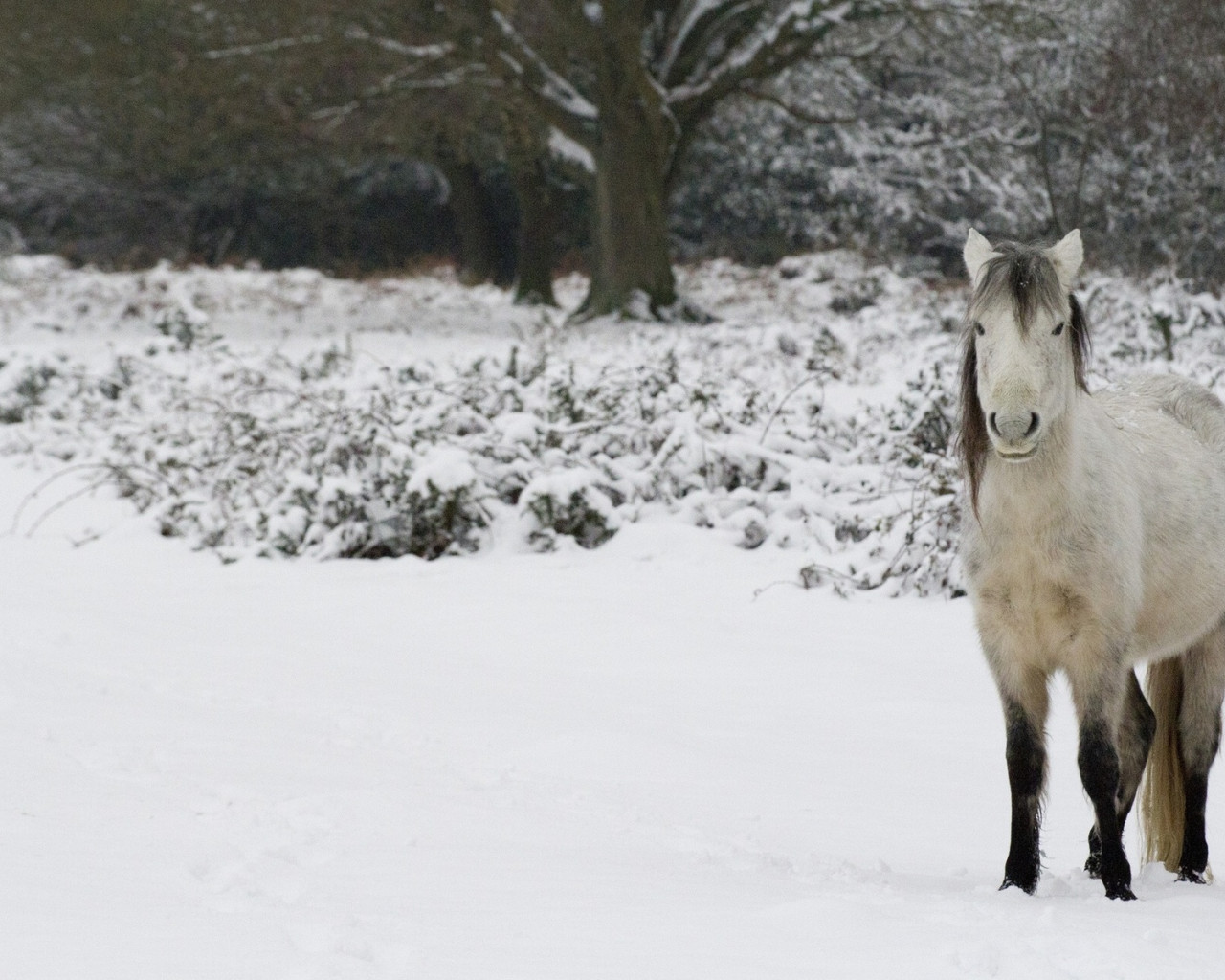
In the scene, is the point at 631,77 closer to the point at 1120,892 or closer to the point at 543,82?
the point at 543,82

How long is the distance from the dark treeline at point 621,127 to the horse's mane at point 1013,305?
474 inches

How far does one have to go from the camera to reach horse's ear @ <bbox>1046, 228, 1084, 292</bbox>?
12.8ft

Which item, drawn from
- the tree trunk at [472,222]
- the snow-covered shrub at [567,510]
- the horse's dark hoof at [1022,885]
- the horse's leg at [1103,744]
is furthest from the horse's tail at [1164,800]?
the tree trunk at [472,222]

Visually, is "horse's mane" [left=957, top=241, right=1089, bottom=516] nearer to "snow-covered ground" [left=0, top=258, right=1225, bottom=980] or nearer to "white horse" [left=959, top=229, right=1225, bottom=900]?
"white horse" [left=959, top=229, right=1225, bottom=900]

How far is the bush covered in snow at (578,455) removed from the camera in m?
8.78

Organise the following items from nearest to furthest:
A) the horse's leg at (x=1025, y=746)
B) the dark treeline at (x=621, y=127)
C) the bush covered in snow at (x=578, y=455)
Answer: the horse's leg at (x=1025, y=746)
the bush covered in snow at (x=578, y=455)
the dark treeline at (x=621, y=127)

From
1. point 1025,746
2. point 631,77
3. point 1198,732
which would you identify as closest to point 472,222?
point 631,77

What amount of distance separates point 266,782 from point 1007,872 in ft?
7.09

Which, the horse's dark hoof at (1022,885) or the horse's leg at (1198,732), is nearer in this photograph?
the horse's dark hoof at (1022,885)

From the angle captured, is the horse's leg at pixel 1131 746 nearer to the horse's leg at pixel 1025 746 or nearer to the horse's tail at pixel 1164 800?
the horse's tail at pixel 1164 800

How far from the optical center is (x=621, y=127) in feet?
59.4

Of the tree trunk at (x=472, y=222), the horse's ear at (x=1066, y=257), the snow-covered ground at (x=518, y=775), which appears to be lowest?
the snow-covered ground at (x=518, y=775)

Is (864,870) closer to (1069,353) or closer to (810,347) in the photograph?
(1069,353)

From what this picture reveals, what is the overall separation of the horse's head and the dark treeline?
12.0 meters
